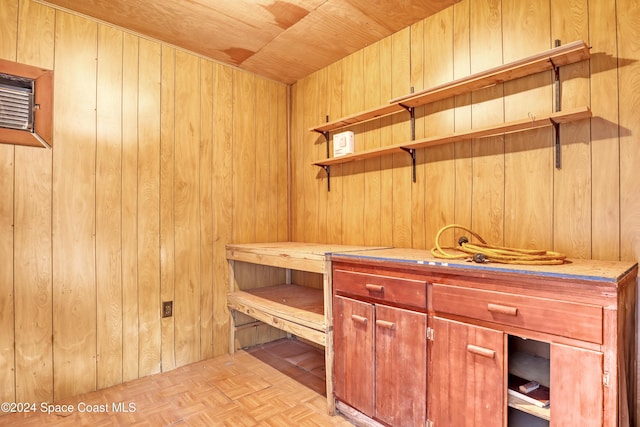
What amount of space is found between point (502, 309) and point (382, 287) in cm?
54

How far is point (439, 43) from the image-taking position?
2025mm

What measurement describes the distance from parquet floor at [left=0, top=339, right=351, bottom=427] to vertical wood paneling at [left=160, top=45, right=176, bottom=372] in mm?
252

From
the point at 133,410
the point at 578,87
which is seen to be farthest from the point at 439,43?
the point at 133,410

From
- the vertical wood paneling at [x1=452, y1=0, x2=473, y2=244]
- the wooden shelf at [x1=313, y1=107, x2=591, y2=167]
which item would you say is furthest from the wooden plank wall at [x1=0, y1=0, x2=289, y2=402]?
the vertical wood paneling at [x1=452, y1=0, x2=473, y2=244]

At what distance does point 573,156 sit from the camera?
5.13ft

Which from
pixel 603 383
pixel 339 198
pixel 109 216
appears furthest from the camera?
pixel 339 198

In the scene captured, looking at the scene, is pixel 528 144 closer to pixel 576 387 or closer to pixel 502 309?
pixel 502 309

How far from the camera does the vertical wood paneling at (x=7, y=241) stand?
1827 millimetres

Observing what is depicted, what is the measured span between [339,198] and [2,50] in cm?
217

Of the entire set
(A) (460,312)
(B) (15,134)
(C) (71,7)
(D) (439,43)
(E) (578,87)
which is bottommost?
(A) (460,312)

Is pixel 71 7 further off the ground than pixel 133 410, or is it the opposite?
pixel 71 7

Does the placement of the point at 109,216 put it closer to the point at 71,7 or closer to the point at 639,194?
the point at 71,7

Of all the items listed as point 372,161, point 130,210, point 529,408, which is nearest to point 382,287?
point 529,408

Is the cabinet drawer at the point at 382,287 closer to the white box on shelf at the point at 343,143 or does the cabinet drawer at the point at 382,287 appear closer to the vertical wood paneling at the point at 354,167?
the vertical wood paneling at the point at 354,167
